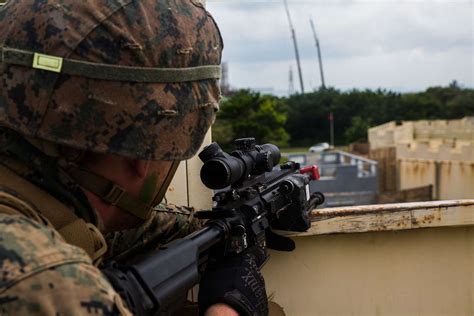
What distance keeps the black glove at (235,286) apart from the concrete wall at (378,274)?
68cm

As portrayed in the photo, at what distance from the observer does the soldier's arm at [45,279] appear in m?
1.12

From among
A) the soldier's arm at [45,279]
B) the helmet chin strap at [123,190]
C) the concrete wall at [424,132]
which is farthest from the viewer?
the concrete wall at [424,132]

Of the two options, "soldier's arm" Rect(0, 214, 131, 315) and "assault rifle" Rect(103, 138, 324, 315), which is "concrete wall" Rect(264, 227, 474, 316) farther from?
"soldier's arm" Rect(0, 214, 131, 315)

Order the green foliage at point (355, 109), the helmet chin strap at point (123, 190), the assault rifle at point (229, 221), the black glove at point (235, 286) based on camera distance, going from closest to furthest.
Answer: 1. the assault rifle at point (229, 221)
2. the helmet chin strap at point (123, 190)
3. the black glove at point (235, 286)
4. the green foliage at point (355, 109)

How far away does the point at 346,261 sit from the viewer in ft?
9.00

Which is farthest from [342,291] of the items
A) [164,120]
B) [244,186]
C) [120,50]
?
[120,50]

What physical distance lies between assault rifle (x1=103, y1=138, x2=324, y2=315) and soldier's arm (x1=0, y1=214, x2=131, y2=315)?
0.10 meters

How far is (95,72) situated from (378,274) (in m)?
1.79

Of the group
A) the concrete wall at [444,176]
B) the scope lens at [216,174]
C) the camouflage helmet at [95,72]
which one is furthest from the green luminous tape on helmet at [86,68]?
the concrete wall at [444,176]

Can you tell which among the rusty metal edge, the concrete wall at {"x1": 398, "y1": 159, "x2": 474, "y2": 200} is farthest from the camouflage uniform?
the concrete wall at {"x1": 398, "y1": 159, "x2": 474, "y2": 200}

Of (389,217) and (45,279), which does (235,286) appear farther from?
(389,217)

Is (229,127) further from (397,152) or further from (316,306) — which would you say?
(316,306)

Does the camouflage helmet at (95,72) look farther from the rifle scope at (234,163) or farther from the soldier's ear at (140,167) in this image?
the rifle scope at (234,163)

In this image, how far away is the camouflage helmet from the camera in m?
1.45
